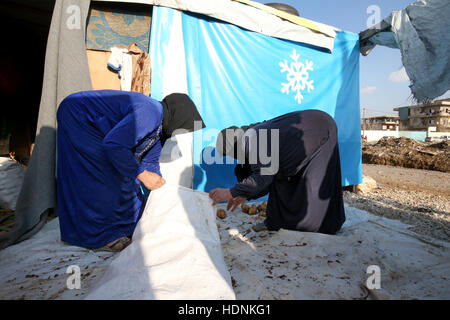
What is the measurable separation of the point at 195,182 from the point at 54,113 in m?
1.70

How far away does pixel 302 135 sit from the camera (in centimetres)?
183

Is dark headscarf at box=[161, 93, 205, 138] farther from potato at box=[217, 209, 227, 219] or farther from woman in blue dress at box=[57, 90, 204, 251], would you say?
potato at box=[217, 209, 227, 219]

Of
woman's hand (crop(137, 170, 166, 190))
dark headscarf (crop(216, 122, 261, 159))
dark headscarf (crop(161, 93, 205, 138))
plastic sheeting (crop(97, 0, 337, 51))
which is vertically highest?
plastic sheeting (crop(97, 0, 337, 51))

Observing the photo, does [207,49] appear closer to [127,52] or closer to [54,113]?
[127,52]

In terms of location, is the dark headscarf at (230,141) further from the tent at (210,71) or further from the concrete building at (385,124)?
the concrete building at (385,124)

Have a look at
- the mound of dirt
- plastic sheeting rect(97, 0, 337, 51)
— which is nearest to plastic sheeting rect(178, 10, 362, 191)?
plastic sheeting rect(97, 0, 337, 51)

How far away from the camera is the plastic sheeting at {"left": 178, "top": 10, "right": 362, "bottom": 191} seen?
114 inches

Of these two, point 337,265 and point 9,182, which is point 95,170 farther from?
point 337,265

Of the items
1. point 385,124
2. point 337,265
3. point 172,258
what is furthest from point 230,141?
point 385,124

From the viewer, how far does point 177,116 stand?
1.86 meters

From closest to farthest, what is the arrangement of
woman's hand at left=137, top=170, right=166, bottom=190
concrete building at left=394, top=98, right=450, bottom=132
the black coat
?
woman's hand at left=137, top=170, right=166, bottom=190
the black coat
concrete building at left=394, top=98, right=450, bottom=132

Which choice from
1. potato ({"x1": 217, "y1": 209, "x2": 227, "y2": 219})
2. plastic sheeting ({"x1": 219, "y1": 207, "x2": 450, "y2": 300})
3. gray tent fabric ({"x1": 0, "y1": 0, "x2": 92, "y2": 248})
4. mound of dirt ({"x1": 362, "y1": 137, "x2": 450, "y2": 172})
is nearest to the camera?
plastic sheeting ({"x1": 219, "y1": 207, "x2": 450, "y2": 300})

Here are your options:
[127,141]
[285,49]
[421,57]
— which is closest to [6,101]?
[127,141]

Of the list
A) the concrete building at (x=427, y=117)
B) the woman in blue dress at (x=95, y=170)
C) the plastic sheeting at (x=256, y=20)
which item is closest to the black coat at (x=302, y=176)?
the woman in blue dress at (x=95, y=170)
